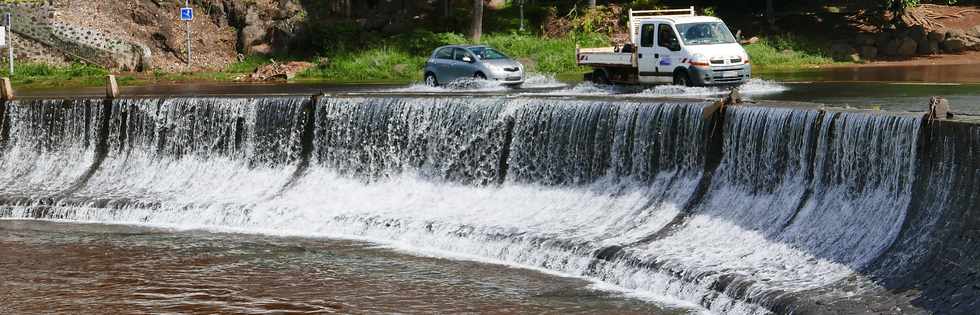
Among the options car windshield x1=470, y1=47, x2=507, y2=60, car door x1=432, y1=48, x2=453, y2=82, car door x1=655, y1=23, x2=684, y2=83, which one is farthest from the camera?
car door x1=432, y1=48, x2=453, y2=82

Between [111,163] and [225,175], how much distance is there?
294cm

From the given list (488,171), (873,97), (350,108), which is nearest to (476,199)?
(488,171)

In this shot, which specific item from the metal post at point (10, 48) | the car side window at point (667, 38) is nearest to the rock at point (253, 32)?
the metal post at point (10, 48)

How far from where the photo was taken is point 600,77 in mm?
31281

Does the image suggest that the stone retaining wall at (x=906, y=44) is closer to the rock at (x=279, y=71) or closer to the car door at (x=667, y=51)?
the car door at (x=667, y=51)

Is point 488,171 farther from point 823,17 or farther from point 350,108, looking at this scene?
point 823,17

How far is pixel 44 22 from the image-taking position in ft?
146

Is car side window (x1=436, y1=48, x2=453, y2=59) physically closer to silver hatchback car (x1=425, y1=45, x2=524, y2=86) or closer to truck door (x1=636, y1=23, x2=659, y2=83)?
silver hatchback car (x1=425, y1=45, x2=524, y2=86)

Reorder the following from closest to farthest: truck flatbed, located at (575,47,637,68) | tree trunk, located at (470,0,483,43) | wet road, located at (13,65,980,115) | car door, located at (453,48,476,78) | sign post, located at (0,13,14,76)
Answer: wet road, located at (13,65,980,115) < truck flatbed, located at (575,47,637,68) < car door, located at (453,48,476,78) < sign post, located at (0,13,14,76) < tree trunk, located at (470,0,483,43)

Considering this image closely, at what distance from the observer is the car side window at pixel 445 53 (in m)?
33.6

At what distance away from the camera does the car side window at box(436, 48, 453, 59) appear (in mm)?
33594

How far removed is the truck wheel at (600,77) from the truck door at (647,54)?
1.37 m

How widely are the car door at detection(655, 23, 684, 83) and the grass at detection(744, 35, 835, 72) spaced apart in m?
10.6

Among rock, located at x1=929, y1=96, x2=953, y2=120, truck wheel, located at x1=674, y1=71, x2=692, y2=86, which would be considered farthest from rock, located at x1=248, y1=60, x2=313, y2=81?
rock, located at x1=929, y1=96, x2=953, y2=120
